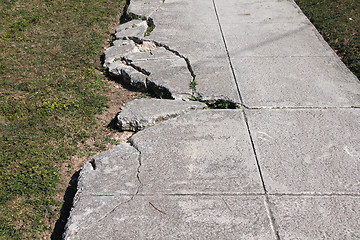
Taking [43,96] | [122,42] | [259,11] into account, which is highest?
[259,11]

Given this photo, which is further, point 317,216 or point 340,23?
point 340,23

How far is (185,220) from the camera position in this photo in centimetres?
246

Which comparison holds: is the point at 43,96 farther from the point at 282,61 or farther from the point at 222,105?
the point at 282,61

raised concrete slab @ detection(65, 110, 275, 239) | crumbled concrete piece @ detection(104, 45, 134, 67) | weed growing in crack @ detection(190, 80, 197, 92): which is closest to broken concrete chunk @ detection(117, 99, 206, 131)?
raised concrete slab @ detection(65, 110, 275, 239)

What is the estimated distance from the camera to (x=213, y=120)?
3.41 metres

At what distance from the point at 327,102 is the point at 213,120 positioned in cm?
118

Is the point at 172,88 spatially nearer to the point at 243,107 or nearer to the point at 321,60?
the point at 243,107

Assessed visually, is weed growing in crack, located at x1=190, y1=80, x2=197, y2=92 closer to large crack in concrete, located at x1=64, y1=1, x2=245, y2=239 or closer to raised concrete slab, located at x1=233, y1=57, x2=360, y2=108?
large crack in concrete, located at x1=64, y1=1, x2=245, y2=239

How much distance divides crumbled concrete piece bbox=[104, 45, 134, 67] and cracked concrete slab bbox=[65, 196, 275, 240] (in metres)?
2.43

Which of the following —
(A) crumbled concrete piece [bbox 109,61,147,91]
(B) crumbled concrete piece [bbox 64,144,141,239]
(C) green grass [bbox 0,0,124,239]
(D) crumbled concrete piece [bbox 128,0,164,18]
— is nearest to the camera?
(B) crumbled concrete piece [bbox 64,144,141,239]

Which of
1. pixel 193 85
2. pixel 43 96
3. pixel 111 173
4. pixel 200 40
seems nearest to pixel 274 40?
pixel 200 40

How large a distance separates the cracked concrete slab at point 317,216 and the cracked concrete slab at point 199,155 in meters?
0.24

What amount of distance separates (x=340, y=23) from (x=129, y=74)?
3388 millimetres

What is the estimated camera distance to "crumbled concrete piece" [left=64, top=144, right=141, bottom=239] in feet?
8.15
